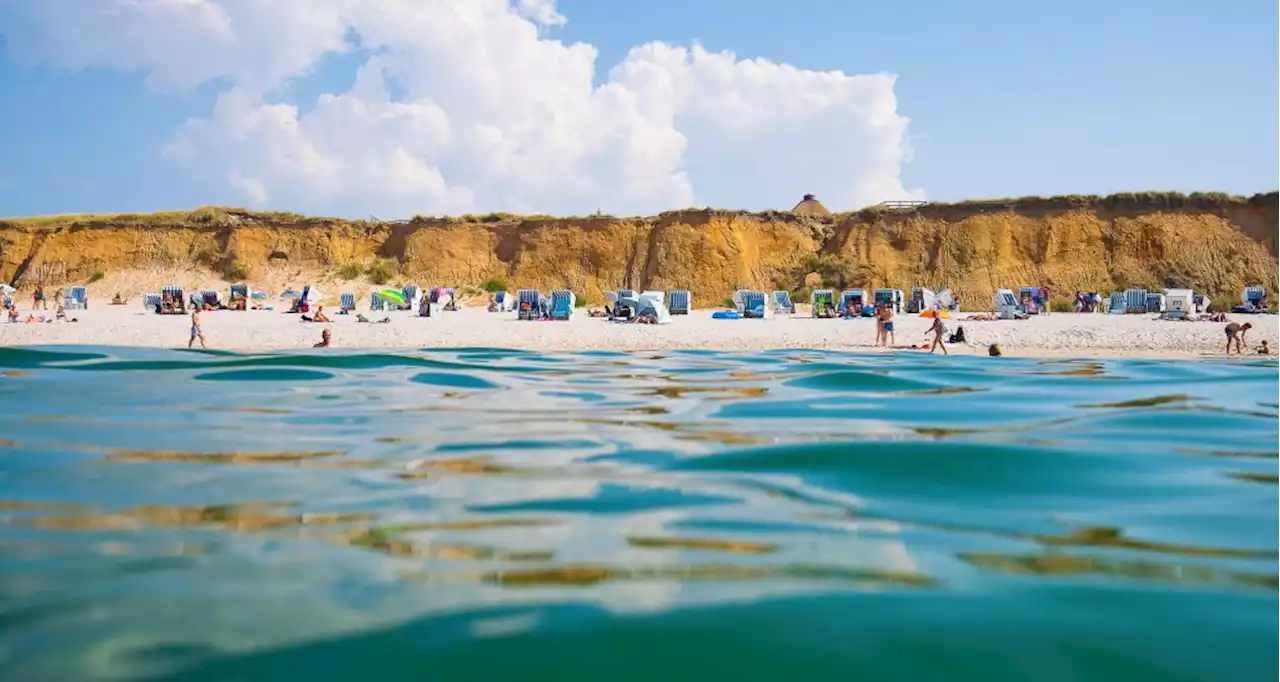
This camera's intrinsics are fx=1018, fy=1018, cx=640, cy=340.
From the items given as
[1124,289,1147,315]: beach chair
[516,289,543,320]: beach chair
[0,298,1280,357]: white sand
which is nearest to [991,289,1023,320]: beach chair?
[0,298,1280,357]: white sand

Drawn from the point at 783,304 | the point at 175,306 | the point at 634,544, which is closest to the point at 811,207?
the point at 783,304

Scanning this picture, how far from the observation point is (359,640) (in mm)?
3273

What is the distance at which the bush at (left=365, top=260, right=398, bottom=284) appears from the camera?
179 ft

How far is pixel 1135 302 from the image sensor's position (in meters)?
37.2

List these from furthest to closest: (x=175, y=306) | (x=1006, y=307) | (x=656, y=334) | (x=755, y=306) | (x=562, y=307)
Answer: (x=175, y=306) < (x=755, y=306) < (x=1006, y=307) < (x=562, y=307) < (x=656, y=334)

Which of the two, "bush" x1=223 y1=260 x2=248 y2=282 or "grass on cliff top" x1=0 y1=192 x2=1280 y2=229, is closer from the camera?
"grass on cliff top" x1=0 y1=192 x2=1280 y2=229

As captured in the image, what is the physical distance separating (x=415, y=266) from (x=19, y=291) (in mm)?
22145

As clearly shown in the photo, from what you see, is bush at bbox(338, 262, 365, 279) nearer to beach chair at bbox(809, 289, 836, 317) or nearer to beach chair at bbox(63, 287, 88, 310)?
beach chair at bbox(63, 287, 88, 310)

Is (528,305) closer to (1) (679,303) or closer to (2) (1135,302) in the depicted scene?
(1) (679,303)

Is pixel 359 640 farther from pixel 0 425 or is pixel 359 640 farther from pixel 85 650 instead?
pixel 0 425

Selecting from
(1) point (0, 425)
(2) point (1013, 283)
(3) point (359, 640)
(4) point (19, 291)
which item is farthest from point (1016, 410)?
(4) point (19, 291)

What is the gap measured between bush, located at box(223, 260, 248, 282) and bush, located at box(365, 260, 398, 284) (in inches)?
286

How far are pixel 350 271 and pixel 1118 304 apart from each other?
37.8 metres

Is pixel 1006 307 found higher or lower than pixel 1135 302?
lower
